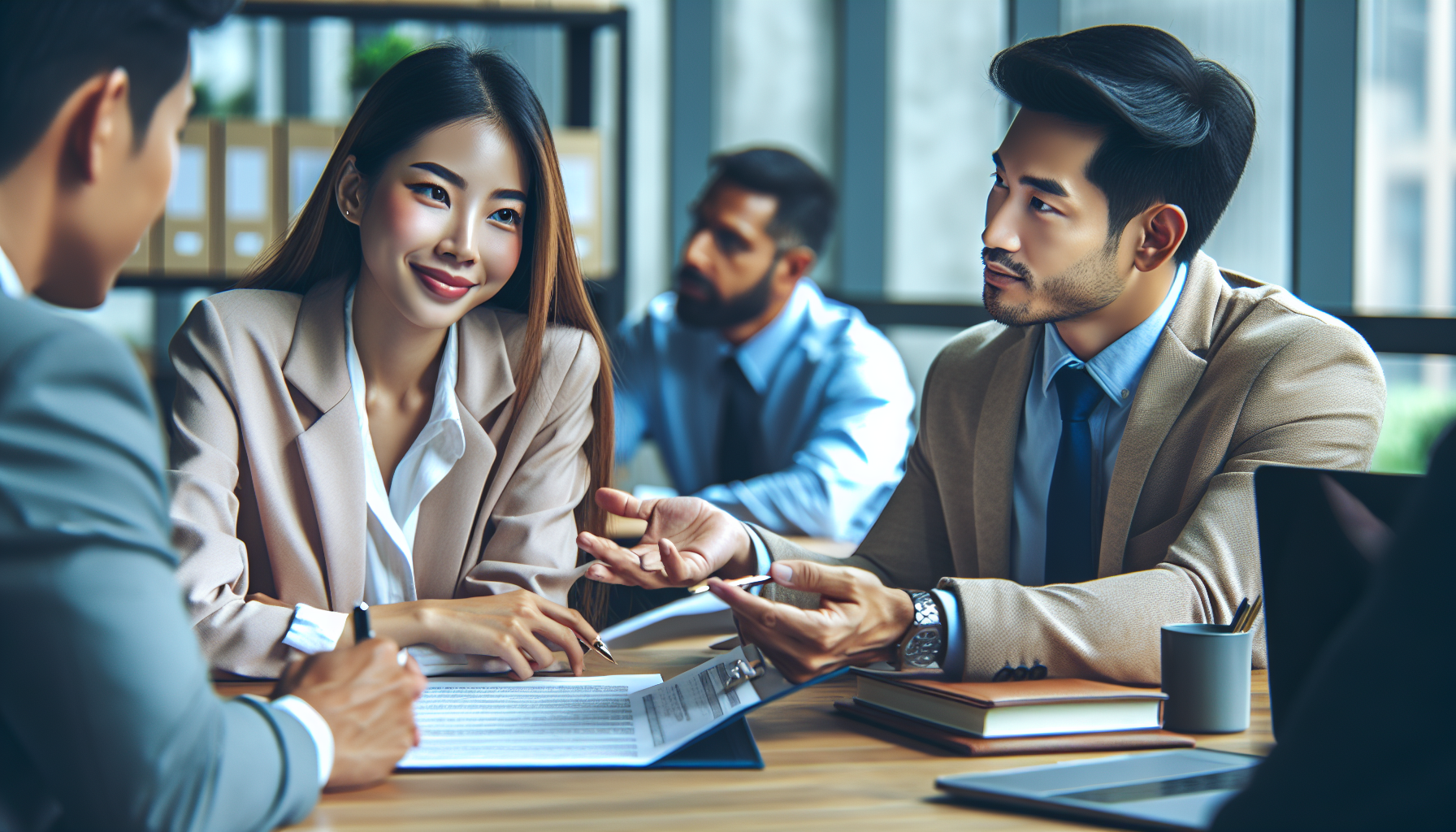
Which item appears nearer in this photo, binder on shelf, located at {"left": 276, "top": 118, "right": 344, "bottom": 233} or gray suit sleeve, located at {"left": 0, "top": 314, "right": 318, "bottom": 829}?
gray suit sleeve, located at {"left": 0, "top": 314, "right": 318, "bottom": 829}

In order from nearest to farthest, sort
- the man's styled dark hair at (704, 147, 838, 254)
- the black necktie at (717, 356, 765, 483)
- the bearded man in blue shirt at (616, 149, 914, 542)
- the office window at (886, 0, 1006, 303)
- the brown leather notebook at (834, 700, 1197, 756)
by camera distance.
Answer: the brown leather notebook at (834, 700, 1197, 756) → the bearded man in blue shirt at (616, 149, 914, 542) → the black necktie at (717, 356, 765, 483) → the man's styled dark hair at (704, 147, 838, 254) → the office window at (886, 0, 1006, 303)

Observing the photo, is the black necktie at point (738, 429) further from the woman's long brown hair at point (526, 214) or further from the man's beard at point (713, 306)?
the woman's long brown hair at point (526, 214)

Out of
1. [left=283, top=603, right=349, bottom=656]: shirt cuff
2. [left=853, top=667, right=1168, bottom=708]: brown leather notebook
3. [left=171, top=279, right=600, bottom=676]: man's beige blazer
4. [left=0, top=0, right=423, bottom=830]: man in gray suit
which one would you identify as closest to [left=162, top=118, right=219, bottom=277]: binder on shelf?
[left=171, top=279, right=600, bottom=676]: man's beige blazer

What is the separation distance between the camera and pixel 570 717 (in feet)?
3.75

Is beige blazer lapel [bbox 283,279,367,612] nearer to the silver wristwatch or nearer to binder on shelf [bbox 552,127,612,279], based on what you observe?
the silver wristwatch

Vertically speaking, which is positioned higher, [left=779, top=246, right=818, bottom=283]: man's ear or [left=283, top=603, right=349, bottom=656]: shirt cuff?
[left=779, top=246, right=818, bottom=283]: man's ear

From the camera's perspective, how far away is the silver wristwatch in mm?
1260

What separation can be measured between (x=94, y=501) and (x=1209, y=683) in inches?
39.2

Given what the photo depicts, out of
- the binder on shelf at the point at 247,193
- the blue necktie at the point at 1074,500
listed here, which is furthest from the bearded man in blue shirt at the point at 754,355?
the blue necktie at the point at 1074,500

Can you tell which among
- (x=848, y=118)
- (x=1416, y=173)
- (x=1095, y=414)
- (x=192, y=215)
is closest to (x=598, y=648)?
(x=1095, y=414)

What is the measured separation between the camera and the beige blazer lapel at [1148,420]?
1.46 m

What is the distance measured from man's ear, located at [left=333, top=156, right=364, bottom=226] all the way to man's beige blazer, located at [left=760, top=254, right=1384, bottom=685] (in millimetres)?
771

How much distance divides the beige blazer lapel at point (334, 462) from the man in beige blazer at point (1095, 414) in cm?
36

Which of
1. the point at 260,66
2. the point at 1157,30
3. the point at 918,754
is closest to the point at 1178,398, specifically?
the point at 1157,30
